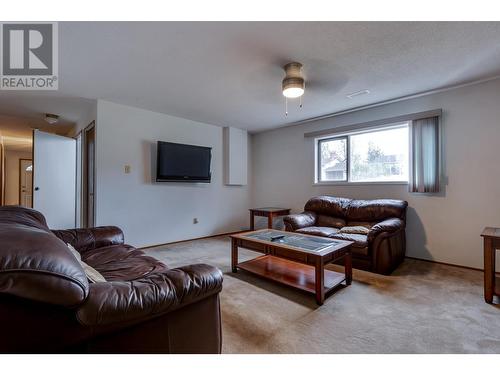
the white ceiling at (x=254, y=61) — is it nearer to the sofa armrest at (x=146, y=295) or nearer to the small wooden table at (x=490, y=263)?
the small wooden table at (x=490, y=263)

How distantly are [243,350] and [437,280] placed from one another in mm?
2330

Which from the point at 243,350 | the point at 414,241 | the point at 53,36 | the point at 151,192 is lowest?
the point at 243,350

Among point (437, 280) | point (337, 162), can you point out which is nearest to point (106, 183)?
point (337, 162)

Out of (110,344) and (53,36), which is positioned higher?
(53,36)

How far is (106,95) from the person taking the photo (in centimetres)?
324

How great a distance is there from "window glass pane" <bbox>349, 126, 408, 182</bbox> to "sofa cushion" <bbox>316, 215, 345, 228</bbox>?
2.69ft

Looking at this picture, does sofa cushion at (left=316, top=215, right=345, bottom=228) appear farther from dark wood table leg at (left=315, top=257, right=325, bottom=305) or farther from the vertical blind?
dark wood table leg at (left=315, top=257, right=325, bottom=305)

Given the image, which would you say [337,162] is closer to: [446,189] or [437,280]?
[446,189]

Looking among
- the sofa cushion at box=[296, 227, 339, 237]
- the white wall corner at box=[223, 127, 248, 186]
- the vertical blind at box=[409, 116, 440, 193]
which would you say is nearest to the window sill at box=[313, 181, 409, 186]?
the vertical blind at box=[409, 116, 440, 193]

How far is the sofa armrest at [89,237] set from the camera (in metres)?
2.13

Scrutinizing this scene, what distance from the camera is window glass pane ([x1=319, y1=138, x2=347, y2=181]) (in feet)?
13.7

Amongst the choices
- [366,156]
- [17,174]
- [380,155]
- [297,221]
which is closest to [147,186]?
[297,221]

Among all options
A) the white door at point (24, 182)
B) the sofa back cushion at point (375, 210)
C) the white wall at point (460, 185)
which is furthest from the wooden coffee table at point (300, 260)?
the white door at point (24, 182)

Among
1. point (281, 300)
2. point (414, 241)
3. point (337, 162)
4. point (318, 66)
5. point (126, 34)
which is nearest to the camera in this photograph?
point (126, 34)
